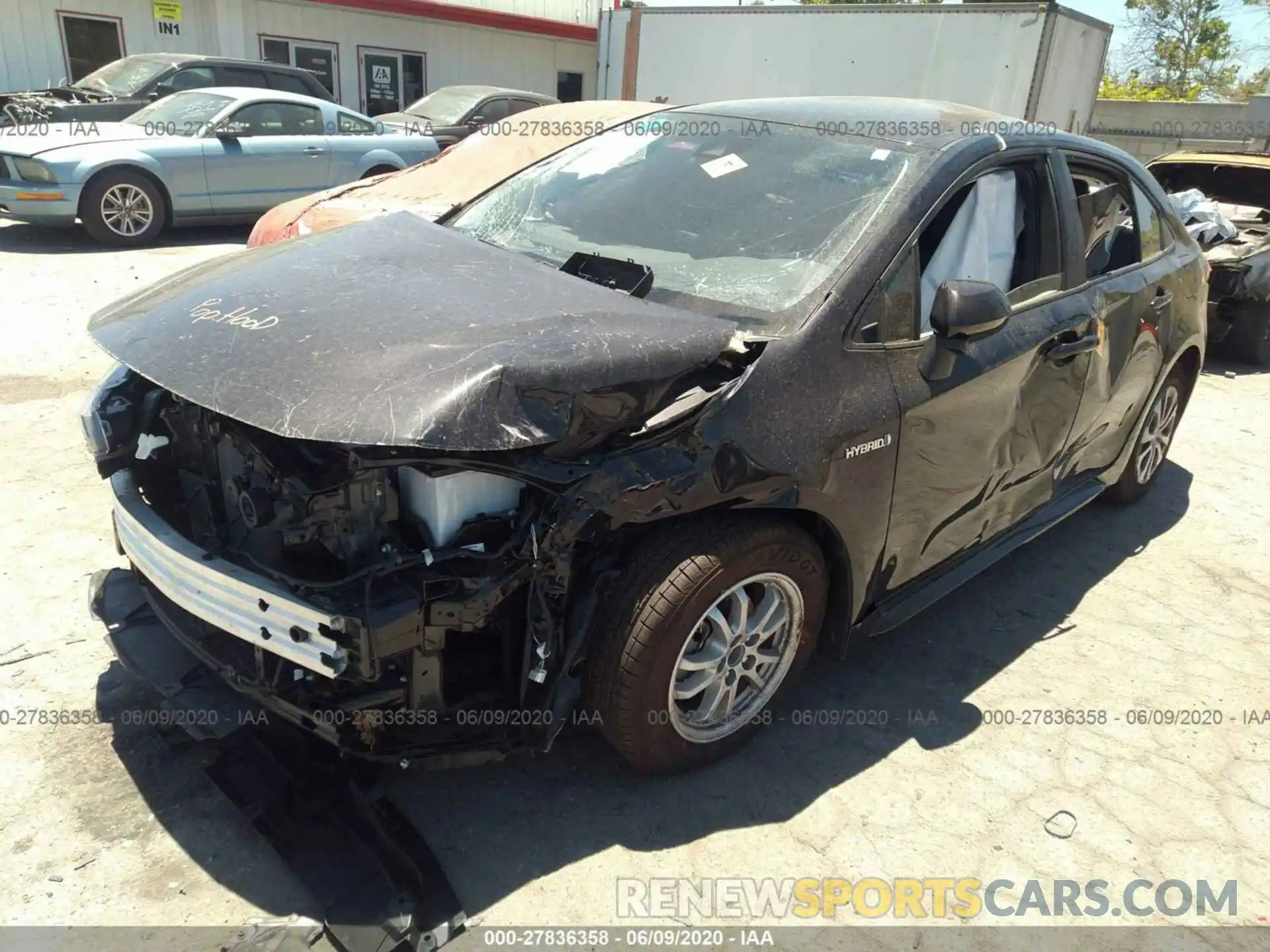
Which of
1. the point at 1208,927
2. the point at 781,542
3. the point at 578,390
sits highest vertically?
the point at 578,390

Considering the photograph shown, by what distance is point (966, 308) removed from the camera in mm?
2762

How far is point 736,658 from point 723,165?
5.59ft

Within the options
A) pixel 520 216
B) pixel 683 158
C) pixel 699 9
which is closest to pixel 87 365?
pixel 520 216

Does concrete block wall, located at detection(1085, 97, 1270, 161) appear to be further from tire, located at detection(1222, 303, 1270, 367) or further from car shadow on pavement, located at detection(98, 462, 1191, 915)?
car shadow on pavement, located at detection(98, 462, 1191, 915)

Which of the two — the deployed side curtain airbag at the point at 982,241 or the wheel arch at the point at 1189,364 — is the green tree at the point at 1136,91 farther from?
the deployed side curtain airbag at the point at 982,241

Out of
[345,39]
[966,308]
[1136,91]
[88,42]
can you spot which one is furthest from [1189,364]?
[1136,91]

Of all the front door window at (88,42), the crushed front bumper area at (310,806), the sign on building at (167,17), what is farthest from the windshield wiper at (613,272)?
the sign on building at (167,17)

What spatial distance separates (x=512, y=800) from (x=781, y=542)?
3.47 feet

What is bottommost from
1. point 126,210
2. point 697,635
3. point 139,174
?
point 126,210

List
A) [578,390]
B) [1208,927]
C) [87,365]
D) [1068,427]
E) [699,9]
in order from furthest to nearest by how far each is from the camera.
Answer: [699,9] < [87,365] < [1068,427] < [1208,927] < [578,390]

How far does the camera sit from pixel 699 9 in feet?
49.7

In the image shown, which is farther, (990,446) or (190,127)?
(190,127)

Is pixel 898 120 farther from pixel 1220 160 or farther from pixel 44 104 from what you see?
pixel 44 104

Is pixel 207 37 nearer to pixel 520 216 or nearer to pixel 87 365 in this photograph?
pixel 87 365
